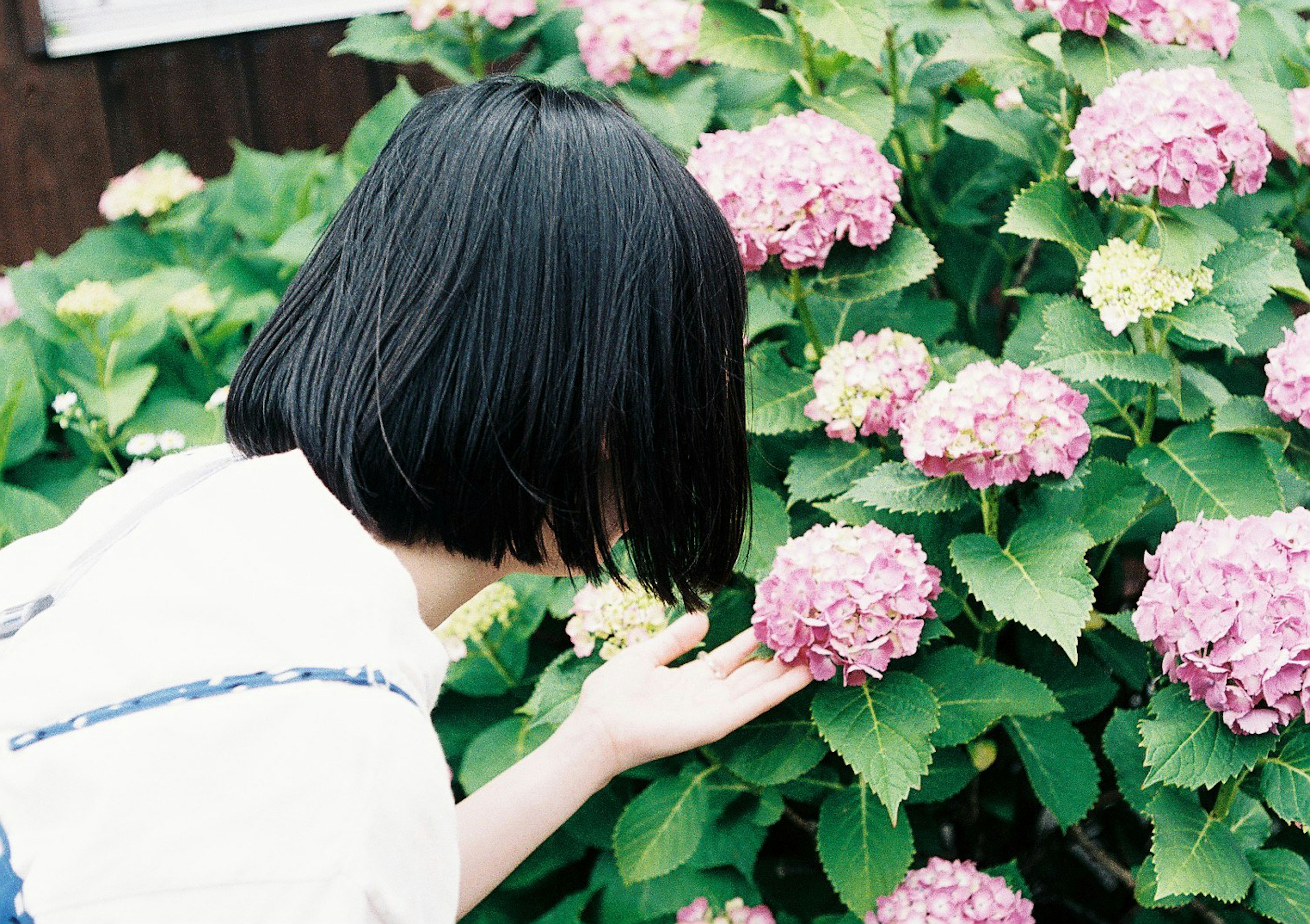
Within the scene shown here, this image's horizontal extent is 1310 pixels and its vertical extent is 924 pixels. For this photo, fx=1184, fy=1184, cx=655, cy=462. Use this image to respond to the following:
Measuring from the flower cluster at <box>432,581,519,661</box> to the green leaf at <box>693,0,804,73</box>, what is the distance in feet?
2.52

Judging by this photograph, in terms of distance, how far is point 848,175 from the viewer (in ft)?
4.27

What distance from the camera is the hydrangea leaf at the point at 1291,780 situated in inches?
41.1

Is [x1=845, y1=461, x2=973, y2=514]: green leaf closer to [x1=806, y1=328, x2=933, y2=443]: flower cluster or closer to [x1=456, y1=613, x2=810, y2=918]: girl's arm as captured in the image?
[x1=806, y1=328, x2=933, y2=443]: flower cluster

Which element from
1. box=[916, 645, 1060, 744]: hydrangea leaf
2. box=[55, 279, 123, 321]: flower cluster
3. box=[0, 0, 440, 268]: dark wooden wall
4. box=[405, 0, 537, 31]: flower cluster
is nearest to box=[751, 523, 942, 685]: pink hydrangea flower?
box=[916, 645, 1060, 744]: hydrangea leaf

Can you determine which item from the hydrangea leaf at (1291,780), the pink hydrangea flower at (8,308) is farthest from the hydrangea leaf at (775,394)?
the pink hydrangea flower at (8,308)

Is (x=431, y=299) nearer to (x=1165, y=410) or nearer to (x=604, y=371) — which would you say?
(x=604, y=371)

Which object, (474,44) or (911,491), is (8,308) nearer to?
(474,44)

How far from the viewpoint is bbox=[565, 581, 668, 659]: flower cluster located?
1297 mm

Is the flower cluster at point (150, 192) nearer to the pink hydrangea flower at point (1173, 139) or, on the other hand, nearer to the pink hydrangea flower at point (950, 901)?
the pink hydrangea flower at point (1173, 139)

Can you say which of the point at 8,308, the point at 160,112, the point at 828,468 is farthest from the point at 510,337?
the point at 160,112

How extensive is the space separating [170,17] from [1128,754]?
2.79 metres

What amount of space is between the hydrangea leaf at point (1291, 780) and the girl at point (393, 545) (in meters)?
0.44

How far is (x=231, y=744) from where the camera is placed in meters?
0.72

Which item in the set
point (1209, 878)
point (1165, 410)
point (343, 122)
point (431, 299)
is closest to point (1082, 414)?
point (1165, 410)
